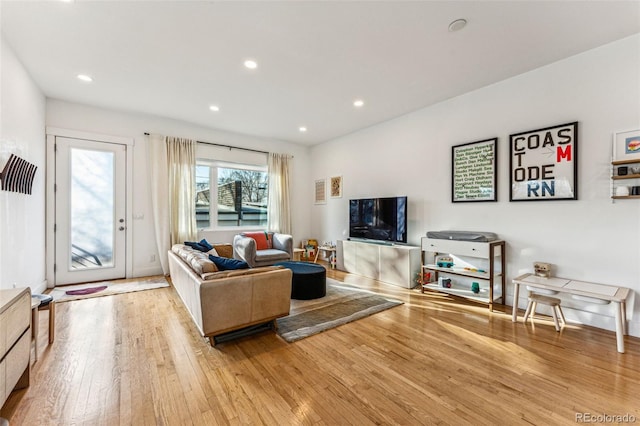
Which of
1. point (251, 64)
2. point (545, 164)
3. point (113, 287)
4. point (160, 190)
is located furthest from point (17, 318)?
point (545, 164)

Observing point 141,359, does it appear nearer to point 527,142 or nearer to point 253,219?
point 253,219

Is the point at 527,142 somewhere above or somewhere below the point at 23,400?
above

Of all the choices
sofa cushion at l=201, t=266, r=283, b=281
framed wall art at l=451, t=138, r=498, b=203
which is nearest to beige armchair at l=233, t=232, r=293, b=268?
sofa cushion at l=201, t=266, r=283, b=281

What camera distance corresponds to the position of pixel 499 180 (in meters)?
3.49

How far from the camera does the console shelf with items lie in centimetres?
251

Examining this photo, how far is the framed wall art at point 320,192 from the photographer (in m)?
6.40

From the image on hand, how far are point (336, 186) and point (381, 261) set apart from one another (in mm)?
2170

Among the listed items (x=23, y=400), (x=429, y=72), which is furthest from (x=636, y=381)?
(x=23, y=400)

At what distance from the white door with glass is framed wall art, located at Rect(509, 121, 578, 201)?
5.98 metres

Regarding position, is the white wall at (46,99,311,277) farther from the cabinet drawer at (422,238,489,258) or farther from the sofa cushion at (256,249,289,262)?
the cabinet drawer at (422,238,489,258)

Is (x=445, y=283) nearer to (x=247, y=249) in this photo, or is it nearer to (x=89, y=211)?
(x=247, y=249)

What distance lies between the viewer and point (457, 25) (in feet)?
7.84

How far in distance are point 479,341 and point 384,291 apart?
1601mm

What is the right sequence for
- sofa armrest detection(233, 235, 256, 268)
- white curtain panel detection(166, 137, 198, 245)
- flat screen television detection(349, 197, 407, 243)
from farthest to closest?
1. white curtain panel detection(166, 137, 198, 245)
2. sofa armrest detection(233, 235, 256, 268)
3. flat screen television detection(349, 197, 407, 243)
